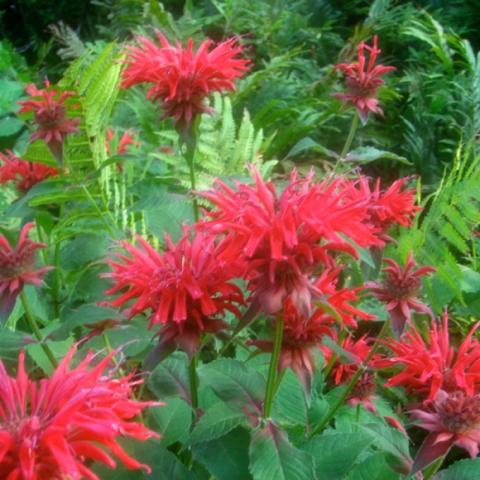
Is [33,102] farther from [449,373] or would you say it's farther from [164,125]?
[164,125]

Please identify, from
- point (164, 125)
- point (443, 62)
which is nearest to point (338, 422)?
point (164, 125)

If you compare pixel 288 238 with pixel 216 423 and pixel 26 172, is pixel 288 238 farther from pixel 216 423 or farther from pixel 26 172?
pixel 26 172

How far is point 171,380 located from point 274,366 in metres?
0.20

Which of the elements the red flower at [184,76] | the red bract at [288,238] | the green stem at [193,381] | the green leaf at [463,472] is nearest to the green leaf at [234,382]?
the green stem at [193,381]

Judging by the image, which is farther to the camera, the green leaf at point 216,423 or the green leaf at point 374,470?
the green leaf at point 374,470

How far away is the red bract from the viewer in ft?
2.24

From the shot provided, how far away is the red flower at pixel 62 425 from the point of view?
53 cm

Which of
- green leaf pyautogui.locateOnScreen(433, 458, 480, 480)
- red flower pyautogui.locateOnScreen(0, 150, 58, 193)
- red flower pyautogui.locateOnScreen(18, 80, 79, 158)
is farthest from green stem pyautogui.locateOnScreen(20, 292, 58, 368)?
red flower pyautogui.locateOnScreen(0, 150, 58, 193)

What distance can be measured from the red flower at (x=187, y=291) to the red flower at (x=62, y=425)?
141 mm

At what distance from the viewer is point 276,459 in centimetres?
73

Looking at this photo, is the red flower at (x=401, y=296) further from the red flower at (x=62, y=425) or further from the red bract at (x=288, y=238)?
the red flower at (x=62, y=425)

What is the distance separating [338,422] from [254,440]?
36cm

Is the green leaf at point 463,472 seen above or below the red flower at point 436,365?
below

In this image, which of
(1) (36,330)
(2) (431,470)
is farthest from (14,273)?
(2) (431,470)
